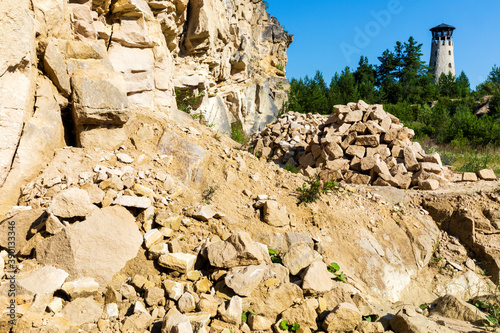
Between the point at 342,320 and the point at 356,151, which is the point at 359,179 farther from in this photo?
the point at 342,320

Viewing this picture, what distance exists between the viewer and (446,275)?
5238mm

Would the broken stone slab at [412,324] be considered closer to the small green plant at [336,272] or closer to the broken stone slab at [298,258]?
the small green plant at [336,272]

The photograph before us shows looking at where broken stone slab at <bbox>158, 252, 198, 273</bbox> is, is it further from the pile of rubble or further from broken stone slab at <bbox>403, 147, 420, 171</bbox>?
broken stone slab at <bbox>403, 147, 420, 171</bbox>

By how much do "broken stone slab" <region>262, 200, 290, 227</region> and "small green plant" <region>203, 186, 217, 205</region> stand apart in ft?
2.28

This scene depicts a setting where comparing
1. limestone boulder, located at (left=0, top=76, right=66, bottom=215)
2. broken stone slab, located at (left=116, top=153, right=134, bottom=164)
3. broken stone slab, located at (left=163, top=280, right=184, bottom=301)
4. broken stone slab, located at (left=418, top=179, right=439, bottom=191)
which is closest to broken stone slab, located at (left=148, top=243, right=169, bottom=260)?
broken stone slab, located at (left=163, top=280, right=184, bottom=301)

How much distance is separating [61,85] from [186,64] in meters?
8.15

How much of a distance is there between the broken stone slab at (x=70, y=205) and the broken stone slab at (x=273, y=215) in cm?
203

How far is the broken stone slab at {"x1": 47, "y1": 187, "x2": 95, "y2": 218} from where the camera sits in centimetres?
312

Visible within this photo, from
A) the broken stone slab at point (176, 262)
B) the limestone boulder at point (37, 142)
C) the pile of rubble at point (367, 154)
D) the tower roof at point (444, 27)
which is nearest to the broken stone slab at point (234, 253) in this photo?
the broken stone slab at point (176, 262)

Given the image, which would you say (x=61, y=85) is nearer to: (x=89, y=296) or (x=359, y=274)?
(x=89, y=296)

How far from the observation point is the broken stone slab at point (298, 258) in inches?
134

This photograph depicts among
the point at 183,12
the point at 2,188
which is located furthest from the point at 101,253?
the point at 183,12

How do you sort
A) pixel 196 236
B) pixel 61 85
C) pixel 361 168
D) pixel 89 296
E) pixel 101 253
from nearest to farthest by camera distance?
pixel 89 296 → pixel 101 253 → pixel 196 236 → pixel 61 85 → pixel 361 168

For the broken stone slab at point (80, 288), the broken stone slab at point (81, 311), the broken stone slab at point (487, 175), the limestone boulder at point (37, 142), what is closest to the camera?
the broken stone slab at point (81, 311)
